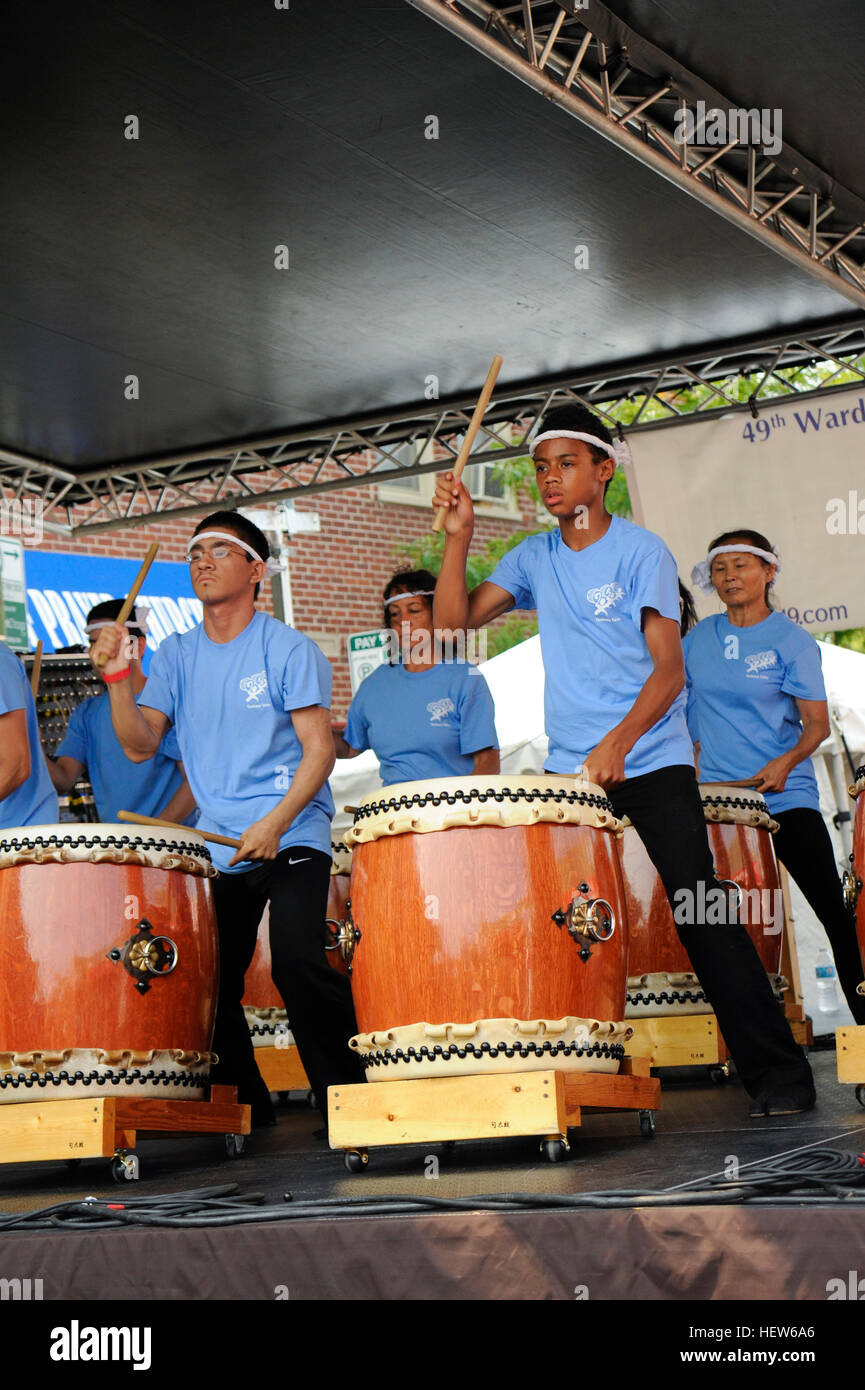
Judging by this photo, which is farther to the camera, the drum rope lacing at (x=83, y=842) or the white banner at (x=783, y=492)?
the white banner at (x=783, y=492)

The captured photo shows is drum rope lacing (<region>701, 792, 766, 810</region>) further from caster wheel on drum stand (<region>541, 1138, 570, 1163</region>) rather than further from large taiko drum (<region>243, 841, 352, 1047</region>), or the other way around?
caster wheel on drum stand (<region>541, 1138, 570, 1163</region>)

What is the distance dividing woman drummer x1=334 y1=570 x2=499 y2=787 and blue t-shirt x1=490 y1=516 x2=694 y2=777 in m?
1.84

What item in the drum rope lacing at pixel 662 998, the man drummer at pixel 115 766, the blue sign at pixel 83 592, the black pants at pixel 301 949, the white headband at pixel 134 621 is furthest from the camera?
the blue sign at pixel 83 592

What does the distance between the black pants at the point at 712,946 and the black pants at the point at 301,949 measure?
2.98 feet

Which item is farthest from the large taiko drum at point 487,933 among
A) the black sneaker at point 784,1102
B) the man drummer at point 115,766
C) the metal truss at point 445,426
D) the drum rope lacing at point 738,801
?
the metal truss at point 445,426

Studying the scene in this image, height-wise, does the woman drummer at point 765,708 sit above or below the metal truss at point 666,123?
below

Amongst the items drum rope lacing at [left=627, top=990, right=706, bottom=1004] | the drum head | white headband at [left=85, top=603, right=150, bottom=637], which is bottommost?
drum rope lacing at [left=627, top=990, right=706, bottom=1004]

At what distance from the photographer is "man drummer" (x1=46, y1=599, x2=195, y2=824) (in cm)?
563

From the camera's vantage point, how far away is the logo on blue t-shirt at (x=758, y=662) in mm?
5785

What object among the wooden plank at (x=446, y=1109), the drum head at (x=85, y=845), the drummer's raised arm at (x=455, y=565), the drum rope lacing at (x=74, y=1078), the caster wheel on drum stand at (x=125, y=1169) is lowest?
the caster wheel on drum stand at (x=125, y=1169)

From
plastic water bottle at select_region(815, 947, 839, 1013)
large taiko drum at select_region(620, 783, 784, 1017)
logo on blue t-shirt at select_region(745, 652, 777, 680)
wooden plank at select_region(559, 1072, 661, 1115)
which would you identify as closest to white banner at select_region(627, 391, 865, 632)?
plastic water bottle at select_region(815, 947, 839, 1013)

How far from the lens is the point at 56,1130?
3.66 m

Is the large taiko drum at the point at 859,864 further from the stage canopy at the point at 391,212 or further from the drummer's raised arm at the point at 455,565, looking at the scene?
the stage canopy at the point at 391,212

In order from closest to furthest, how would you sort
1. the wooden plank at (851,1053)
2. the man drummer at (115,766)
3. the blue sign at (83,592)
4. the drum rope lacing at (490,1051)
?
the drum rope lacing at (490,1051), the wooden plank at (851,1053), the man drummer at (115,766), the blue sign at (83,592)
